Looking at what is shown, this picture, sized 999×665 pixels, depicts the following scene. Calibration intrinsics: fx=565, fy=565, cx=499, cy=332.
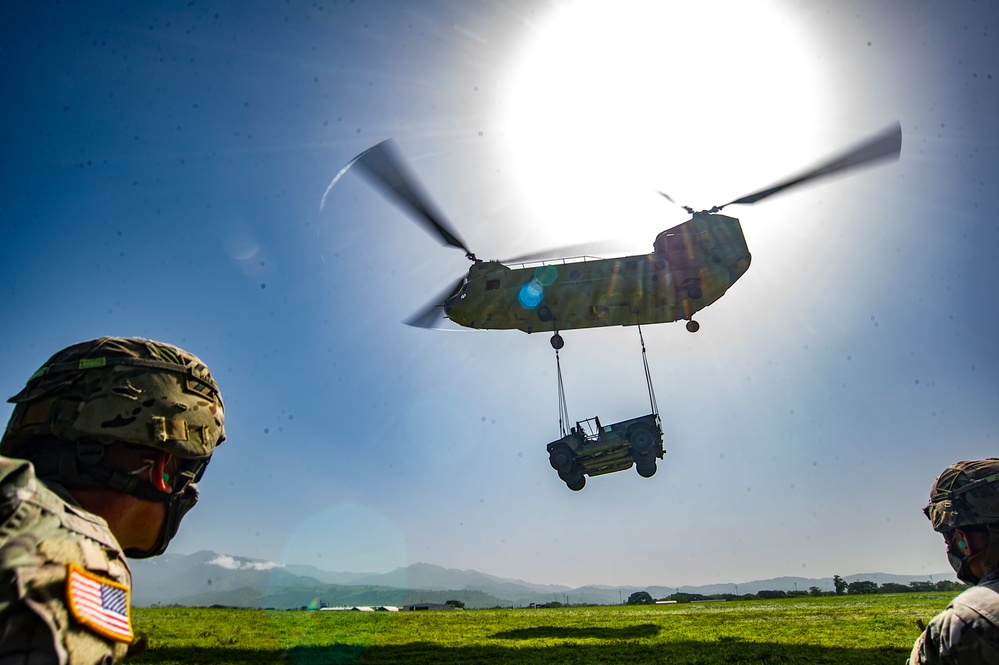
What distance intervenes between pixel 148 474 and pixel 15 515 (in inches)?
44.1

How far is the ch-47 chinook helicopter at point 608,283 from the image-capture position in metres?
19.6

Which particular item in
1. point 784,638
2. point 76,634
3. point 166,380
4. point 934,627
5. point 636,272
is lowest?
point 784,638

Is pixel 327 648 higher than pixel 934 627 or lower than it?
lower

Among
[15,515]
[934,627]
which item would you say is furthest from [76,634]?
[934,627]

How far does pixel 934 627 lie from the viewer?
3578mm

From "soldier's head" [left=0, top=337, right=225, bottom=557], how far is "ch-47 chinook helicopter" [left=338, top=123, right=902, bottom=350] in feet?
52.9

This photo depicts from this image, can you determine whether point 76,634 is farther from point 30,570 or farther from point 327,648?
point 327,648

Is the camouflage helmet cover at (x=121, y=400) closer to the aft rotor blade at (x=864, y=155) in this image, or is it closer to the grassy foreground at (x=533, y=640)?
the grassy foreground at (x=533, y=640)

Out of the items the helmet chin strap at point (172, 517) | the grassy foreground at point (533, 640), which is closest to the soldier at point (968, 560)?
the helmet chin strap at point (172, 517)

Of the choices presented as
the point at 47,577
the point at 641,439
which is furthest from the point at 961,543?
the point at 641,439

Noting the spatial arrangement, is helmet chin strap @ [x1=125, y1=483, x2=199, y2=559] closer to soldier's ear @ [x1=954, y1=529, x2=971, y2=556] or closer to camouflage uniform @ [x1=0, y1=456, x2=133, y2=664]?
camouflage uniform @ [x1=0, y1=456, x2=133, y2=664]

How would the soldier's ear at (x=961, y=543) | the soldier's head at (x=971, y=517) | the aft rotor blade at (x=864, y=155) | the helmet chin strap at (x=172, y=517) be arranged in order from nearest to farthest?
the helmet chin strap at (x=172, y=517)
the soldier's head at (x=971, y=517)
the soldier's ear at (x=961, y=543)
the aft rotor blade at (x=864, y=155)

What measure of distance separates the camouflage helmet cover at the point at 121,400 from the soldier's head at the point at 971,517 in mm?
5182

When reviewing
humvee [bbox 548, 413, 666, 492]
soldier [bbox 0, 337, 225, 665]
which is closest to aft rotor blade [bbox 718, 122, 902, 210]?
humvee [bbox 548, 413, 666, 492]
